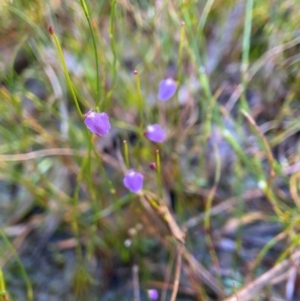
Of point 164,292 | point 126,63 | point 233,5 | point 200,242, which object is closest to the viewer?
point 164,292

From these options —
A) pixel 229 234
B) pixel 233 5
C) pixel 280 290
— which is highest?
pixel 233 5

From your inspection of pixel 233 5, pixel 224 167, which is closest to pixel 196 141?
pixel 224 167

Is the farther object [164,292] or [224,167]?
[224,167]

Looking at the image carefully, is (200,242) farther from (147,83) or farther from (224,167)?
(147,83)

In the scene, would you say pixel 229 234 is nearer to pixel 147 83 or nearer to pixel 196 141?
pixel 196 141

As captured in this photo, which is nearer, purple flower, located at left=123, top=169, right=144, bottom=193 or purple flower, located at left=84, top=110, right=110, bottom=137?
purple flower, located at left=84, top=110, right=110, bottom=137

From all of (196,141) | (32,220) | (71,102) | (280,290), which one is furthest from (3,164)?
(280,290)

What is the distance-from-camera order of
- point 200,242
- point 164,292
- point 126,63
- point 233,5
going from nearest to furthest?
point 164,292 < point 200,242 < point 233,5 < point 126,63

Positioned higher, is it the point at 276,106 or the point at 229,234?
the point at 276,106

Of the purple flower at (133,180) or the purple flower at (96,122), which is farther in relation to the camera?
the purple flower at (133,180)
